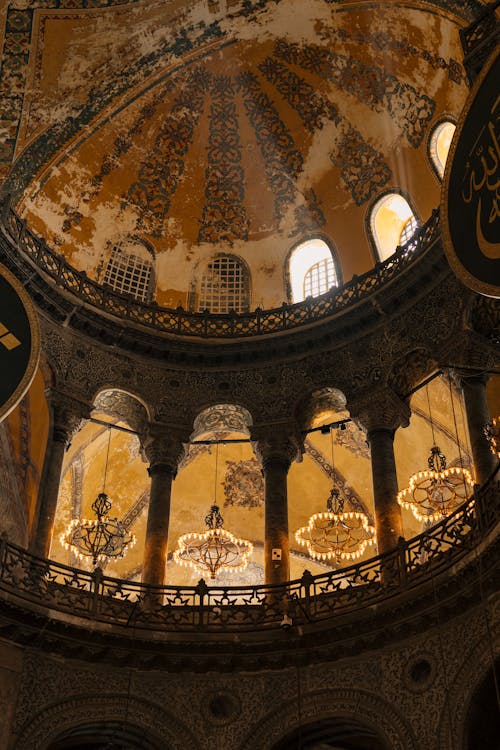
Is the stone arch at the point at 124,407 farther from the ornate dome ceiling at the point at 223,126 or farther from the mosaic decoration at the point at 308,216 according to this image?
the mosaic decoration at the point at 308,216

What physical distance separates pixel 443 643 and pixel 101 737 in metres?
4.34

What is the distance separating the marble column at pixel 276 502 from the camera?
13.4 metres

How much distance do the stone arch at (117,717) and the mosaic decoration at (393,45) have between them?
374 inches

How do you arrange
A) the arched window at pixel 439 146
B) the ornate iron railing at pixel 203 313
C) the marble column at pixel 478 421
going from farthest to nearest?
the arched window at pixel 439 146 → the ornate iron railing at pixel 203 313 → the marble column at pixel 478 421

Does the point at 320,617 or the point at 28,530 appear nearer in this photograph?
the point at 320,617

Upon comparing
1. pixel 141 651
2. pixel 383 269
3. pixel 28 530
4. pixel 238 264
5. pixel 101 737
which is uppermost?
pixel 238 264

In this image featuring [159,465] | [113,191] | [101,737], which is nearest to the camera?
[101,737]

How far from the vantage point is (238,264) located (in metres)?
17.3

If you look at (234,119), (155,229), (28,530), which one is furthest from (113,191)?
(28,530)

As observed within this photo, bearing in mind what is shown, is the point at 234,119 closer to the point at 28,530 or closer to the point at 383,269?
the point at 383,269

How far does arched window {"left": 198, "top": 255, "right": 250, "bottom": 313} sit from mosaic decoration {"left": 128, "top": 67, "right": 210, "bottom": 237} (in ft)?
3.83

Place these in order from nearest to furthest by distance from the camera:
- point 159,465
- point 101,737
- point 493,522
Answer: point 493,522, point 101,737, point 159,465

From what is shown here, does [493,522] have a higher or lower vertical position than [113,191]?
lower

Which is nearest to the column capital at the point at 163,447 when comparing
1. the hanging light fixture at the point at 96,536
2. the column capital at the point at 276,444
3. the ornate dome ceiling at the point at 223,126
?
the hanging light fixture at the point at 96,536
